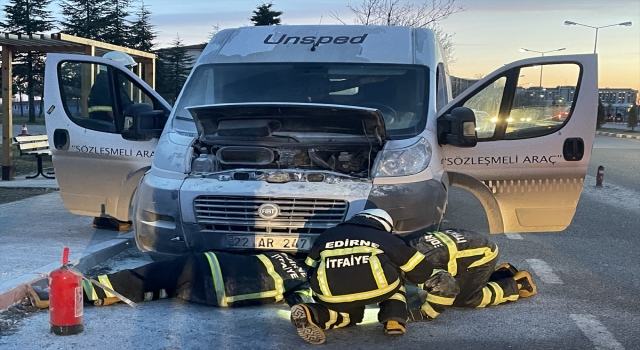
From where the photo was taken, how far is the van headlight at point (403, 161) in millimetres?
5811

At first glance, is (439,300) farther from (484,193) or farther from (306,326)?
(484,193)

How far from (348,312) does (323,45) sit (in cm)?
323

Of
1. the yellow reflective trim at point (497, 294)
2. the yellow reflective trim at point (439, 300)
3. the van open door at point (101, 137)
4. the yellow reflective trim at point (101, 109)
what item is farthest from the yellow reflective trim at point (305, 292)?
the yellow reflective trim at point (101, 109)

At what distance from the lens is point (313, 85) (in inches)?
272

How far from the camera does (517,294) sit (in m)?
5.73

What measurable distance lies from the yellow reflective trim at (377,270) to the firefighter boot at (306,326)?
468 millimetres

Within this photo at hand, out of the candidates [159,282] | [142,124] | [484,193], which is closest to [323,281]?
[159,282]

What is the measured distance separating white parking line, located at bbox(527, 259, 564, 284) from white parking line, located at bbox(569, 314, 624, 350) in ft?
3.79

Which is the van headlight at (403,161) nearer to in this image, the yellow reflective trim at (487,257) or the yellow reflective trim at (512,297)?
the yellow reflective trim at (487,257)

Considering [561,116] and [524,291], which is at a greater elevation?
[561,116]

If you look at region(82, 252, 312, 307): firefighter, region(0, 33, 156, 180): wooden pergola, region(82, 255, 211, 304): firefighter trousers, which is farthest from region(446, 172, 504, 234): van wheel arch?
region(0, 33, 156, 180): wooden pergola

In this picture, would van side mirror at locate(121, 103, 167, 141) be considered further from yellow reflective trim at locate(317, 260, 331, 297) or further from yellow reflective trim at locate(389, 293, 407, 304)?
yellow reflective trim at locate(389, 293, 407, 304)

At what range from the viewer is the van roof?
7.07m

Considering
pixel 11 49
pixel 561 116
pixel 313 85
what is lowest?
pixel 561 116
